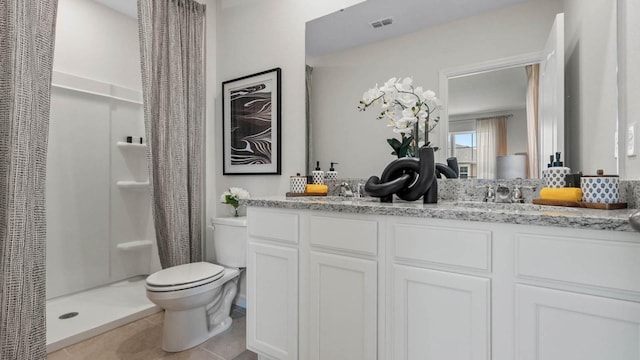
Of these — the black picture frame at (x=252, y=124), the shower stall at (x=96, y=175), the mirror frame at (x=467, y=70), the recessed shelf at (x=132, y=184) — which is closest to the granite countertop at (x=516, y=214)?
the mirror frame at (x=467, y=70)

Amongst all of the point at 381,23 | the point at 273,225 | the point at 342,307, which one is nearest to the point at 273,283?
the point at 273,225

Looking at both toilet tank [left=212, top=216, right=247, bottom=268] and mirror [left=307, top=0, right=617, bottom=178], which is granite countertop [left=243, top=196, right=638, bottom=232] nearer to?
mirror [left=307, top=0, right=617, bottom=178]

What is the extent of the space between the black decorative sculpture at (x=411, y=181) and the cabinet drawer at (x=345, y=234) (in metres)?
0.19

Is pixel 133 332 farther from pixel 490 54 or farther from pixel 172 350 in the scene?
pixel 490 54

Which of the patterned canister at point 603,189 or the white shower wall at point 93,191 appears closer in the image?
the patterned canister at point 603,189

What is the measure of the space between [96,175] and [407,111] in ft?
8.89

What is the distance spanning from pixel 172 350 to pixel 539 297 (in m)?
1.89

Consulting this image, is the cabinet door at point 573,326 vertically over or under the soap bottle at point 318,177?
under

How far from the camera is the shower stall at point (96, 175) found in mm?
2434

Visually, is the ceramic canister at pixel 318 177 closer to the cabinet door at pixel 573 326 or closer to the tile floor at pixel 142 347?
the tile floor at pixel 142 347

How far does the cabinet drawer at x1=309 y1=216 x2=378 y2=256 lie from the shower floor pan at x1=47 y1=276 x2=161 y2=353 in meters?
1.65

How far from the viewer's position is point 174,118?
2.29 m

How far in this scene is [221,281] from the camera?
1976 mm

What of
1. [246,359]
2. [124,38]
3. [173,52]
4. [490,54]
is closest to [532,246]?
[490,54]
